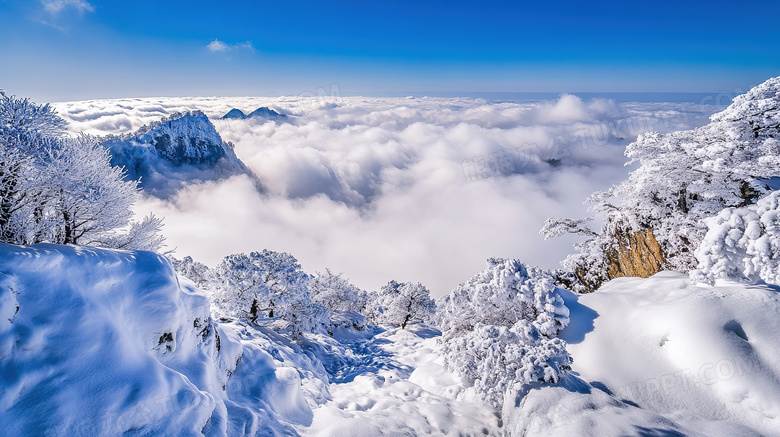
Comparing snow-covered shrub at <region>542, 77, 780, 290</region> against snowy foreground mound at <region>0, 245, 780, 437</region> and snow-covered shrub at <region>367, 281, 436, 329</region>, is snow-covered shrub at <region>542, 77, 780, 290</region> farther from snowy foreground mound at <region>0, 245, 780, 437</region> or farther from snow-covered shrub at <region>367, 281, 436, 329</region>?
snow-covered shrub at <region>367, 281, 436, 329</region>

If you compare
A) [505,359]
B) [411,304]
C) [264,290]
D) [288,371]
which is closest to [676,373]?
[505,359]

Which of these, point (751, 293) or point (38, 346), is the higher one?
point (38, 346)

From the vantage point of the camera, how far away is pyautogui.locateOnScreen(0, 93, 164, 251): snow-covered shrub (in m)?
6.77

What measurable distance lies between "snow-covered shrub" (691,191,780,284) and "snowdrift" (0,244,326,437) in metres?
12.9

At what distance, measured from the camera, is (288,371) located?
34.6ft

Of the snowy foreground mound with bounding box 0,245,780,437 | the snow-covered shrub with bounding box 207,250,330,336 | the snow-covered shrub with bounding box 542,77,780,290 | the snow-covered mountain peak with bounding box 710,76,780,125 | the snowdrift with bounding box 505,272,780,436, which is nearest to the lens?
the snowy foreground mound with bounding box 0,245,780,437

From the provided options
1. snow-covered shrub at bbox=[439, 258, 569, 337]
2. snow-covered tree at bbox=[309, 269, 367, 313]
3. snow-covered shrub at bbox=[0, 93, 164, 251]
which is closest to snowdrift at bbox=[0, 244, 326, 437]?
snow-covered shrub at bbox=[0, 93, 164, 251]

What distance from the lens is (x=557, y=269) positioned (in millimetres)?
19984

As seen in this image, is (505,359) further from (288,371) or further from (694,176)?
(694,176)

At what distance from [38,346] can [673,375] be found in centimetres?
1371

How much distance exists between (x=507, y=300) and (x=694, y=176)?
891 cm

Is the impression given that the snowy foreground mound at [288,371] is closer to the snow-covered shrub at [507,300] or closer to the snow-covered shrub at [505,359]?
the snow-covered shrub at [505,359]

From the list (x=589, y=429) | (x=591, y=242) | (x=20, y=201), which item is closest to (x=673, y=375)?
(x=589, y=429)

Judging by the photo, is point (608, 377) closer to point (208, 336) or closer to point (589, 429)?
point (589, 429)
